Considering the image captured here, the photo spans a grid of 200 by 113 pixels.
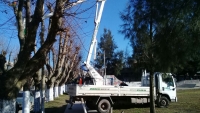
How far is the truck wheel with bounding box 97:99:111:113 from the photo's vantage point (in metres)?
18.8

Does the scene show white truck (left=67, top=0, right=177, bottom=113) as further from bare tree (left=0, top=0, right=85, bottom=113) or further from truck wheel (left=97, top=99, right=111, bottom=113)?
bare tree (left=0, top=0, right=85, bottom=113)

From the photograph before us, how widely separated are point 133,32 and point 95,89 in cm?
666

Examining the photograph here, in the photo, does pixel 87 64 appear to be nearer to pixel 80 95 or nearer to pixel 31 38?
pixel 80 95

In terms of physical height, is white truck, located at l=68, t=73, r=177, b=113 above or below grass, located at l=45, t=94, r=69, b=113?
above

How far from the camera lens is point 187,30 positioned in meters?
7.82

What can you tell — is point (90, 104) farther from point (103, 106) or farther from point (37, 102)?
point (37, 102)

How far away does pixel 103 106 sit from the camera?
1917 cm

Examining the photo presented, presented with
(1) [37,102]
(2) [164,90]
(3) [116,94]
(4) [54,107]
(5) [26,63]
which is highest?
(5) [26,63]

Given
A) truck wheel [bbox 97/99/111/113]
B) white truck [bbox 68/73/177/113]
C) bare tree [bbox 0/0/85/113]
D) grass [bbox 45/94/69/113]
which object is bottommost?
grass [bbox 45/94/69/113]

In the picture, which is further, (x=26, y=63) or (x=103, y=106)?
(x=103, y=106)

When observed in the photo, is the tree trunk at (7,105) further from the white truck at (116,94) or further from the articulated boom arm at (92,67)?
the articulated boom arm at (92,67)

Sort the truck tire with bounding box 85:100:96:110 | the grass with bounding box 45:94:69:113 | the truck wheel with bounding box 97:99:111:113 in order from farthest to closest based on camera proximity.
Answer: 1. the grass with bounding box 45:94:69:113
2. the truck tire with bounding box 85:100:96:110
3. the truck wheel with bounding box 97:99:111:113

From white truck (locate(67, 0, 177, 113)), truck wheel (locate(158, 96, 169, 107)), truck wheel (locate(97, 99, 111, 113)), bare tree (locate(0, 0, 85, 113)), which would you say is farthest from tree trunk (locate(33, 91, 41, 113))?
truck wheel (locate(158, 96, 169, 107))

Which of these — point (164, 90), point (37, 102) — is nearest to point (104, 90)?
point (37, 102)
